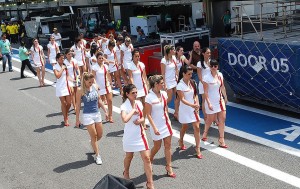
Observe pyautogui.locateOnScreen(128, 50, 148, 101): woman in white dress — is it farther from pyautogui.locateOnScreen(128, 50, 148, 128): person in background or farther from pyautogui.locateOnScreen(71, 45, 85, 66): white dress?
pyautogui.locateOnScreen(71, 45, 85, 66): white dress

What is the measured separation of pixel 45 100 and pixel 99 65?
4.08 m

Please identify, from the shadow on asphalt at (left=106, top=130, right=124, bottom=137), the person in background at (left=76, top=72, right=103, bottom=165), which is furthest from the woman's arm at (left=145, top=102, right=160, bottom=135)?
the shadow on asphalt at (left=106, top=130, right=124, bottom=137)

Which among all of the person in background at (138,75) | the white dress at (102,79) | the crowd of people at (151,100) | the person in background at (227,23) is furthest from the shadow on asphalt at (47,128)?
the person in background at (227,23)

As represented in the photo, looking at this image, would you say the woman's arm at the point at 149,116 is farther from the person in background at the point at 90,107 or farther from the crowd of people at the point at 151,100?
the person in background at the point at 90,107

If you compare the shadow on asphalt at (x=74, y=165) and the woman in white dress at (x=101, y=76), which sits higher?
the woman in white dress at (x=101, y=76)

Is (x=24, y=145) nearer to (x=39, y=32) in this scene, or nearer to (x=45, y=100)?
(x=45, y=100)

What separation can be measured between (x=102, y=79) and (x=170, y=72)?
62.7 inches

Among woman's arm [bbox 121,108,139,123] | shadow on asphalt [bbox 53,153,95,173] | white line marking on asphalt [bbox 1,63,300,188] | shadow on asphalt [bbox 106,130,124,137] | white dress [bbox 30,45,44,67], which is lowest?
shadow on asphalt [bbox 53,153,95,173]

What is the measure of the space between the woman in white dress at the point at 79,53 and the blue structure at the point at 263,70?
5.43 m

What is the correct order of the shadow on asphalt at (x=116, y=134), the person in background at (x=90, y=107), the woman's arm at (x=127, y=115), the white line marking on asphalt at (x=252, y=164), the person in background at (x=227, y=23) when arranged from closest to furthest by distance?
the woman's arm at (x=127, y=115) → the white line marking on asphalt at (x=252, y=164) → the person in background at (x=90, y=107) → the shadow on asphalt at (x=116, y=134) → the person in background at (x=227, y=23)

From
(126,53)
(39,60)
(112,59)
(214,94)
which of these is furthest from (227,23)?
(214,94)

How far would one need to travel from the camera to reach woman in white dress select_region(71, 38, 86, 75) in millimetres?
13805

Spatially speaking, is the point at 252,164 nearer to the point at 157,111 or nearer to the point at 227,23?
the point at 157,111

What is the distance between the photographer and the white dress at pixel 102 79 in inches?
365
